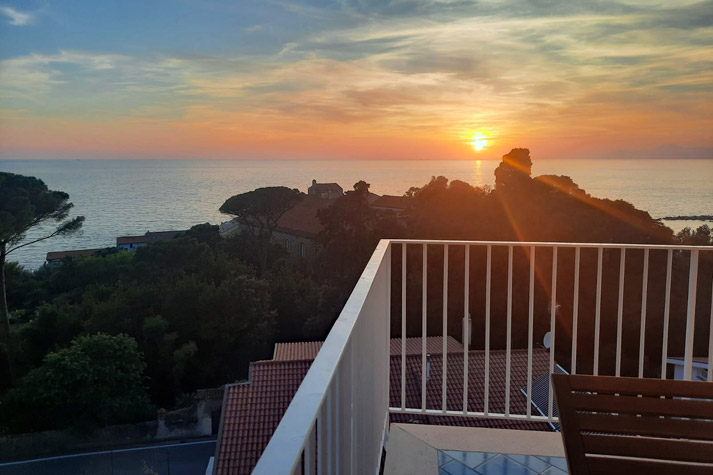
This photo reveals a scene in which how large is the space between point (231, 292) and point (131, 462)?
7.00 meters

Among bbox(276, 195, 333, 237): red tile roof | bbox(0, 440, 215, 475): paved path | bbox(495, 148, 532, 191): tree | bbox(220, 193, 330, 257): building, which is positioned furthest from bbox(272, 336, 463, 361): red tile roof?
bbox(276, 195, 333, 237): red tile roof

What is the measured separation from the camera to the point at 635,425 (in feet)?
4.51

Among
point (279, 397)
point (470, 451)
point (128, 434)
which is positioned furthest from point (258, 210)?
point (470, 451)

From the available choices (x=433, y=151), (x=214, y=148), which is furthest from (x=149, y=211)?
(x=433, y=151)

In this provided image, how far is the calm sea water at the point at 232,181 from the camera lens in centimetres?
1448

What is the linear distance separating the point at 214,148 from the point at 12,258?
40.4 ft

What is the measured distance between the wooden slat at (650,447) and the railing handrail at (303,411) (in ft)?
2.42

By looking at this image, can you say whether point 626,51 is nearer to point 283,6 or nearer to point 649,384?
point 283,6

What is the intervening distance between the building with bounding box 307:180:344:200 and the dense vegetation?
243 cm

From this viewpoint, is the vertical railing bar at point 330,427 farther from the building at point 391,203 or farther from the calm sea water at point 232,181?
the building at point 391,203

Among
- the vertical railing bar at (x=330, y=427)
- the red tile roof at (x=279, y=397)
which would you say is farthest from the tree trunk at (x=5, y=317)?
the vertical railing bar at (x=330, y=427)

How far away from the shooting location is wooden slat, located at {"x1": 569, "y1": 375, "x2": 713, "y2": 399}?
1404 mm

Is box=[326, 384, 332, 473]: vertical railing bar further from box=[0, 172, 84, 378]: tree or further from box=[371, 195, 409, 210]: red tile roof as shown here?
box=[0, 172, 84, 378]: tree

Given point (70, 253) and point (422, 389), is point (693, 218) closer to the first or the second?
point (422, 389)
